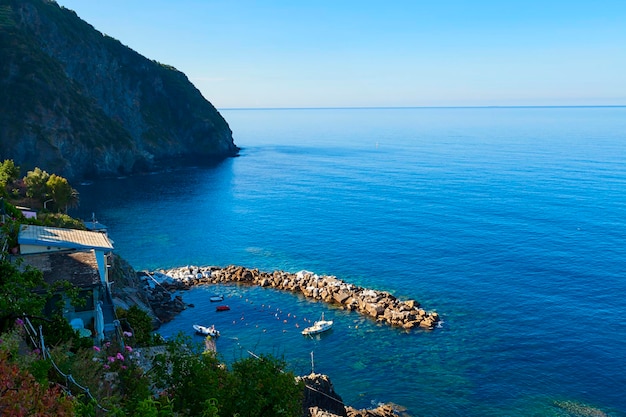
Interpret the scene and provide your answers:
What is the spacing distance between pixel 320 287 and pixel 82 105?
366 feet

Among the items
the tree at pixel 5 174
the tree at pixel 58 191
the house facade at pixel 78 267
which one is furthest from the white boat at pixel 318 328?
the tree at pixel 58 191

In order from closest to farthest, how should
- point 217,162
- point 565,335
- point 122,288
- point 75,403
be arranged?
point 75,403
point 565,335
point 122,288
point 217,162

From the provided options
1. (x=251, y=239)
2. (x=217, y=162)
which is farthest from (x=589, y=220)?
(x=217, y=162)

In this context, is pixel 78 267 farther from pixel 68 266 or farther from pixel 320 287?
pixel 320 287

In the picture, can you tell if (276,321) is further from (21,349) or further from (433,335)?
(21,349)

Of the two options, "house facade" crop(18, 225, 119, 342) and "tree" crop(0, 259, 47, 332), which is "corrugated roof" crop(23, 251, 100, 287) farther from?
"tree" crop(0, 259, 47, 332)

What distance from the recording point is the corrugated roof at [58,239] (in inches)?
1337

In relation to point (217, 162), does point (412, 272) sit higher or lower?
lower

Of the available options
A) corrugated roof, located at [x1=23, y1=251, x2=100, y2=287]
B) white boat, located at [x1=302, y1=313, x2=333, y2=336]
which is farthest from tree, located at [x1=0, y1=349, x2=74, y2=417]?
white boat, located at [x1=302, y1=313, x2=333, y2=336]

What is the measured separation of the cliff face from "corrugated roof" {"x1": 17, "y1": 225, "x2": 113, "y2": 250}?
90613 millimetres

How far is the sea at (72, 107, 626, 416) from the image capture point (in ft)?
146

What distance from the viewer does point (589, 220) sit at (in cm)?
9088

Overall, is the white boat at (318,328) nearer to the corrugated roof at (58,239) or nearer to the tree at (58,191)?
the corrugated roof at (58,239)

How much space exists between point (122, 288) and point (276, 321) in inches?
751
